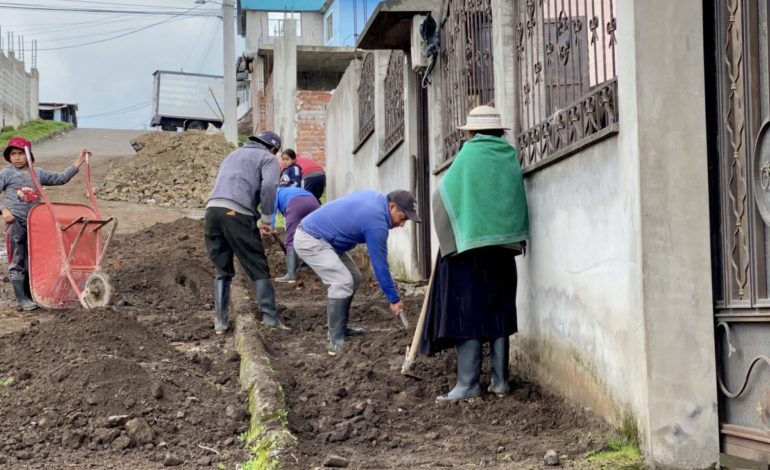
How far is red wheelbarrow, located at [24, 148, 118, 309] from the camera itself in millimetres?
9211

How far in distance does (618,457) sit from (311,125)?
18.5m

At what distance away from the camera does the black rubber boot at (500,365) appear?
18.9ft

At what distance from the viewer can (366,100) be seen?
1466cm

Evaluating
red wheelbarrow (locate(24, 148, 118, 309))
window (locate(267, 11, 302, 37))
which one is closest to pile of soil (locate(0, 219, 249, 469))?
red wheelbarrow (locate(24, 148, 118, 309))

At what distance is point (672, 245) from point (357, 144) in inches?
457

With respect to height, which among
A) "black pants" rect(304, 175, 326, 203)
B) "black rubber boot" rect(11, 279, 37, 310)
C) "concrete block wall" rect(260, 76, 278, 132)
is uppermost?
"concrete block wall" rect(260, 76, 278, 132)

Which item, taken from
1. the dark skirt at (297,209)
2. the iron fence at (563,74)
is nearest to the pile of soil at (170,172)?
the dark skirt at (297,209)

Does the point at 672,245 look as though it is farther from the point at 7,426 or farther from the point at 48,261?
the point at 48,261

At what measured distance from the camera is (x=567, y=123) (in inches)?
209

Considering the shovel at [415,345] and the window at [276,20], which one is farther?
the window at [276,20]

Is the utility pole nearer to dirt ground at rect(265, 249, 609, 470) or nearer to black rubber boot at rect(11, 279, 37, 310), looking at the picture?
black rubber boot at rect(11, 279, 37, 310)

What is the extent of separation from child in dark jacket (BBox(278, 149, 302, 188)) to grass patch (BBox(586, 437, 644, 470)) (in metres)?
9.00

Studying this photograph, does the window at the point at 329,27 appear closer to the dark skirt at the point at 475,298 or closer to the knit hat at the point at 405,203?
the knit hat at the point at 405,203

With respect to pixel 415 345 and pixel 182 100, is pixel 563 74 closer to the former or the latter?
pixel 415 345
